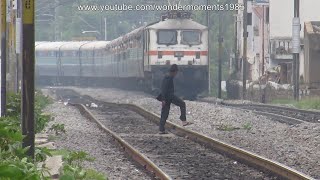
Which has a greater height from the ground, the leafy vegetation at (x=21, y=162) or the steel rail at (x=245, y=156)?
the leafy vegetation at (x=21, y=162)

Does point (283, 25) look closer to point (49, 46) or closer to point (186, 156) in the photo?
point (49, 46)

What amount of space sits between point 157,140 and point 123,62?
28.6m

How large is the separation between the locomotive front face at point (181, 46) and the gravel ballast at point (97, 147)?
11.9 m

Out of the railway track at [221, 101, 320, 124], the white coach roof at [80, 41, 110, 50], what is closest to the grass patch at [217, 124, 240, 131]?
the railway track at [221, 101, 320, 124]

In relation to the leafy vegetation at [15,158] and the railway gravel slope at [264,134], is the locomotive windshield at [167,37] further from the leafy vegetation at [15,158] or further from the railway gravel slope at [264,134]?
the leafy vegetation at [15,158]

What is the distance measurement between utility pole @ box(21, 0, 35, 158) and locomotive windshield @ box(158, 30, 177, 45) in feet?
98.6

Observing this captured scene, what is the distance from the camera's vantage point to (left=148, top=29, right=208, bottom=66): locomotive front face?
4122 cm

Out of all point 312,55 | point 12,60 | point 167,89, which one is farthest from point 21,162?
point 312,55

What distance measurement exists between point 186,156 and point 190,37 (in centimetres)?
2534

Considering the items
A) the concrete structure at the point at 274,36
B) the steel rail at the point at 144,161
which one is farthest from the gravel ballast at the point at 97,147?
the concrete structure at the point at 274,36

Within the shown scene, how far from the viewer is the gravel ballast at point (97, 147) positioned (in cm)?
1405

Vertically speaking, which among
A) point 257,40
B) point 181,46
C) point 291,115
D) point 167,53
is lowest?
point 291,115

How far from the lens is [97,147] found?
18.6 m

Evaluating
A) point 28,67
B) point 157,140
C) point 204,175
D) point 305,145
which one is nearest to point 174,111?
point 157,140
